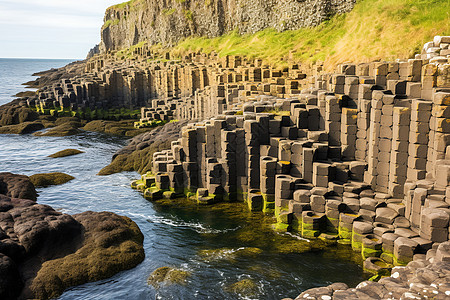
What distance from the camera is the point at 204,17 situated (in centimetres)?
11019

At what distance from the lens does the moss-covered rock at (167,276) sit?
21.9 meters

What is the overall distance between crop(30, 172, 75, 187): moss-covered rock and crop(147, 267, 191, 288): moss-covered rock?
23.4 m

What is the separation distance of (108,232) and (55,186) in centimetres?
1884

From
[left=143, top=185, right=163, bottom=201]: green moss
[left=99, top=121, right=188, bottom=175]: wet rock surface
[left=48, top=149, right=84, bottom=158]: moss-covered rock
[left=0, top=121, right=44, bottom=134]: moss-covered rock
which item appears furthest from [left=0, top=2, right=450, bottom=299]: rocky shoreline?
[left=0, top=121, right=44, bottom=134]: moss-covered rock

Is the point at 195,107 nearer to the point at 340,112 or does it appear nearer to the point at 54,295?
the point at 340,112

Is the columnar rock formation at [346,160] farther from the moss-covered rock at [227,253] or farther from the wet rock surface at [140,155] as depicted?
the wet rock surface at [140,155]

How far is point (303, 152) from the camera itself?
28734mm

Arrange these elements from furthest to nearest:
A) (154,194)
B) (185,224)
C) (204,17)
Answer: (204,17) < (154,194) < (185,224)

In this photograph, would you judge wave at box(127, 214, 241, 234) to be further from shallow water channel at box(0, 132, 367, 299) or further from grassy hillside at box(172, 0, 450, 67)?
grassy hillside at box(172, 0, 450, 67)

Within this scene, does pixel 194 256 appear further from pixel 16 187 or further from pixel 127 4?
pixel 127 4

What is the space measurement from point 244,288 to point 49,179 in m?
28.7

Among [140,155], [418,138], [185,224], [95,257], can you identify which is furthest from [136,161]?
[418,138]

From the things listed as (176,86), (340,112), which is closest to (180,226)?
(340,112)

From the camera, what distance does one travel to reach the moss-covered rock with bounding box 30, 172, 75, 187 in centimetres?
4159
